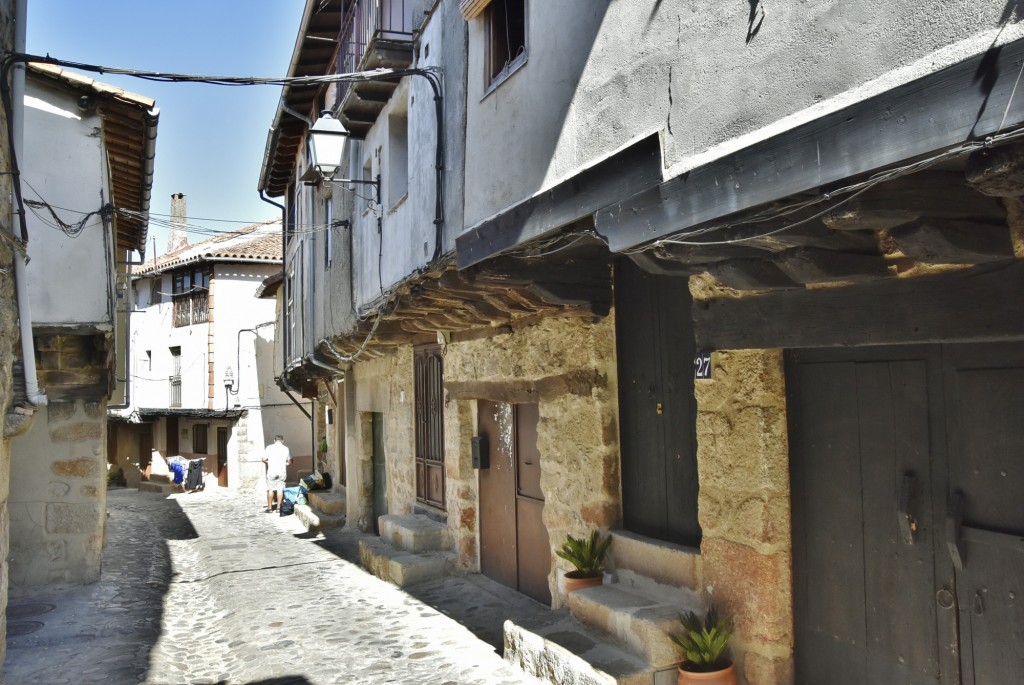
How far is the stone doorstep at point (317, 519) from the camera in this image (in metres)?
12.8

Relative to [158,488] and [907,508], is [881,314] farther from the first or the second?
[158,488]

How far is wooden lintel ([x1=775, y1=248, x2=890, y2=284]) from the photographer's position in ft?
9.99

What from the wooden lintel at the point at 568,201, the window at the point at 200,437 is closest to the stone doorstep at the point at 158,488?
the window at the point at 200,437

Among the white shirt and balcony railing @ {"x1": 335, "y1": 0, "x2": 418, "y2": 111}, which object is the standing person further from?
balcony railing @ {"x1": 335, "y1": 0, "x2": 418, "y2": 111}

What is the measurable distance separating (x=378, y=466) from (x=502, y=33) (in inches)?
319

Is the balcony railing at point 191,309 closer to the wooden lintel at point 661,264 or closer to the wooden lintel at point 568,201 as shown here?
the wooden lintel at point 568,201

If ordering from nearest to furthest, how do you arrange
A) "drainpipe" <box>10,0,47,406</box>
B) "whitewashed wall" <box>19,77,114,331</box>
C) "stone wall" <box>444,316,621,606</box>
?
"drainpipe" <box>10,0,47,406</box> < "stone wall" <box>444,316,621,606</box> < "whitewashed wall" <box>19,77,114,331</box>

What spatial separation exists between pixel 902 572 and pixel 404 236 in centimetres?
529

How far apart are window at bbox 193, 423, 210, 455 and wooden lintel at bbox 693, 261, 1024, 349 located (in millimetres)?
23317

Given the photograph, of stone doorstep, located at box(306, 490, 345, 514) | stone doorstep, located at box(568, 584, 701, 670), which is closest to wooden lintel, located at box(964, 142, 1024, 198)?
stone doorstep, located at box(568, 584, 701, 670)

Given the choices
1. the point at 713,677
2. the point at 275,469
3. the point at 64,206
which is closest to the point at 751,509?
the point at 713,677

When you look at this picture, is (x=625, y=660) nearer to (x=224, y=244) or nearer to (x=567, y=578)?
(x=567, y=578)

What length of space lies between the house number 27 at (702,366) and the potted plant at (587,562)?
1528 millimetres

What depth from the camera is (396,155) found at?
846cm
